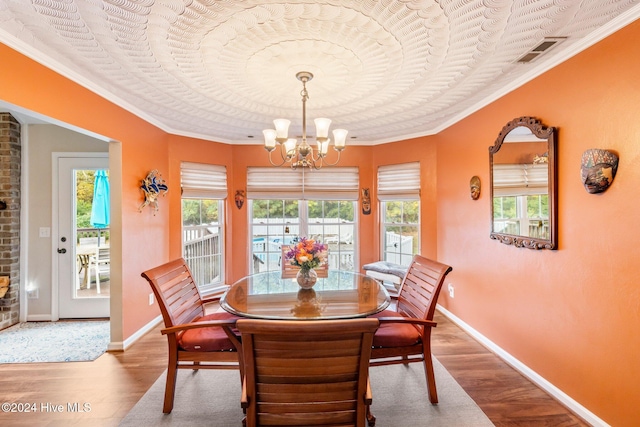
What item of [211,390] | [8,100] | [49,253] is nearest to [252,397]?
[211,390]

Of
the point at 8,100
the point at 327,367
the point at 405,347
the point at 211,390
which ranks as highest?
the point at 8,100

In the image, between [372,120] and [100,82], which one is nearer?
[100,82]

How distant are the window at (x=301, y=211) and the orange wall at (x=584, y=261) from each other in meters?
2.05

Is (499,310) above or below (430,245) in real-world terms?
below

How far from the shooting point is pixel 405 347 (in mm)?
1988

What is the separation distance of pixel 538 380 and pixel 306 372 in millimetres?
2126

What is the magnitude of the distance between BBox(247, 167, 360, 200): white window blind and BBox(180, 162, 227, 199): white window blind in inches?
15.1

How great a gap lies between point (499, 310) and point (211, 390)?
2584 mm

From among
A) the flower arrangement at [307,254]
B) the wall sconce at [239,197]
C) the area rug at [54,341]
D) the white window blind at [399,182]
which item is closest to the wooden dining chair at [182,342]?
the flower arrangement at [307,254]

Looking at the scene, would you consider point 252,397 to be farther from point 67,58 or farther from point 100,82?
point 100,82

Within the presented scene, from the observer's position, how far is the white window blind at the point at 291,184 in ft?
14.3

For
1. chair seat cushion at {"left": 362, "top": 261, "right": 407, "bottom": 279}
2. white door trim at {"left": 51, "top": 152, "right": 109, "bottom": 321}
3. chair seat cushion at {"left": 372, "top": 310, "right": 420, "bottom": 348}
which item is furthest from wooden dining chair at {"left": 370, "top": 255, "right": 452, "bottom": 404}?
white door trim at {"left": 51, "top": 152, "right": 109, "bottom": 321}

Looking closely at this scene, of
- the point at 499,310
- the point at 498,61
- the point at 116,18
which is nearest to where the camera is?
the point at 116,18

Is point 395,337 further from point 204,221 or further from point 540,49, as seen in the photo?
point 204,221
